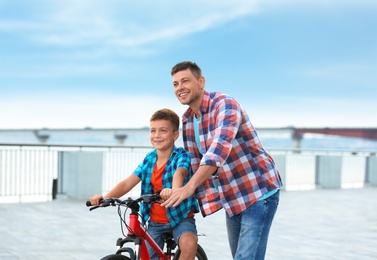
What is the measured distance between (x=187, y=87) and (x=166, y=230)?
1052 millimetres

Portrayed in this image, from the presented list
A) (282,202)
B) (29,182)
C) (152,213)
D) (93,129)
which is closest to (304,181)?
(282,202)

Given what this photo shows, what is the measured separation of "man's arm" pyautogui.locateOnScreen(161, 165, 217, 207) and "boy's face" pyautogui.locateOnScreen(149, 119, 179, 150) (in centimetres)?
66

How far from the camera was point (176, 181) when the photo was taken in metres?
3.42

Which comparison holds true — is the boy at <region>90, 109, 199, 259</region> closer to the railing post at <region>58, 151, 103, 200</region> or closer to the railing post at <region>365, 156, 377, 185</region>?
the railing post at <region>58, 151, 103, 200</region>

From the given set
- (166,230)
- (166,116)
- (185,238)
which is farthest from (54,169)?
(166,116)

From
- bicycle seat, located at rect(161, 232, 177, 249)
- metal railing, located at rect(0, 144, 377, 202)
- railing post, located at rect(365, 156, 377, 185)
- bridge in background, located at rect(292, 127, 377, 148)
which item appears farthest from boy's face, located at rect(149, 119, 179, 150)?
bridge in background, located at rect(292, 127, 377, 148)

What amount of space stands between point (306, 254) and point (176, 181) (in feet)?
14.3

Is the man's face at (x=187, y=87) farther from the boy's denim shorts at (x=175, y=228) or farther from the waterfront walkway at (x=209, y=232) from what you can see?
the waterfront walkway at (x=209, y=232)

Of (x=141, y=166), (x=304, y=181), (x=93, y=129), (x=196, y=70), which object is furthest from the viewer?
(x=93, y=129)

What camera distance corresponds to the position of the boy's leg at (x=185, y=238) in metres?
3.76

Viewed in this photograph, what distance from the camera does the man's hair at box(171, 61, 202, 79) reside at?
3.32 m

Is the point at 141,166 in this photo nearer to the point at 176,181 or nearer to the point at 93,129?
the point at 176,181

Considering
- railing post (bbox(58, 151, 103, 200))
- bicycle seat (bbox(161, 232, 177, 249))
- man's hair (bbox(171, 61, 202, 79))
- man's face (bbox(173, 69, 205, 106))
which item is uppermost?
man's hair (bbox(171, 61, 202, 79))

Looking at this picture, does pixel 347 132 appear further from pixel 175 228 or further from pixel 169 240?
pixel 175 228
